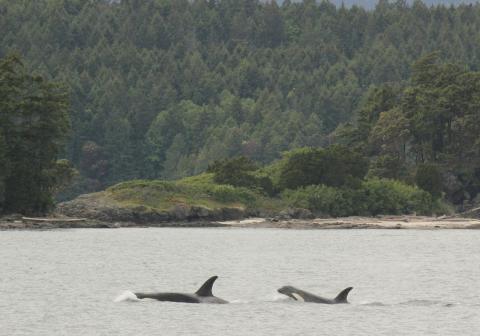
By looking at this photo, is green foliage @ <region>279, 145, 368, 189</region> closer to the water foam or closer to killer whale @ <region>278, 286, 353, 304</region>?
the water foam

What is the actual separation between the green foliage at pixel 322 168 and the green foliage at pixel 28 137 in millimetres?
33462

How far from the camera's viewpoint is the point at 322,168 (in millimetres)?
144500

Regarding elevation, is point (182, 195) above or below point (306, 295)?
above

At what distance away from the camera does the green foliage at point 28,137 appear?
116375 mm

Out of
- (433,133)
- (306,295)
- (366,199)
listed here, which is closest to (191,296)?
(306,295)

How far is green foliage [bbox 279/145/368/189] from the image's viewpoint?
473ft

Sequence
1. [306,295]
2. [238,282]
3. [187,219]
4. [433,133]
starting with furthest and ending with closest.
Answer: [433,133] → [187,219] → [238,282] → [306,295]

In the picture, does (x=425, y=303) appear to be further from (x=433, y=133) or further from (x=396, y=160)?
(x=433, y=133)

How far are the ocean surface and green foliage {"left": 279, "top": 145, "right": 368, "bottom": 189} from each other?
30.5 m

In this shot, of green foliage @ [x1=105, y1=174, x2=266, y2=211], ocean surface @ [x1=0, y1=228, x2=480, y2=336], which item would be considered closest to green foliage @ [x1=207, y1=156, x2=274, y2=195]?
green foliage @ [x1=105, y1=174, x2=266, y2=211]

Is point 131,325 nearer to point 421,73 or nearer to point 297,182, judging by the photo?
point 297,182

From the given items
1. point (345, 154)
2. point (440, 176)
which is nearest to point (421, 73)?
point (440, 176)

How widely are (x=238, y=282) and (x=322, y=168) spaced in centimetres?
8397

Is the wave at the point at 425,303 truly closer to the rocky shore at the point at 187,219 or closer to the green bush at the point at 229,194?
the rocky shore at the point at 187,219
